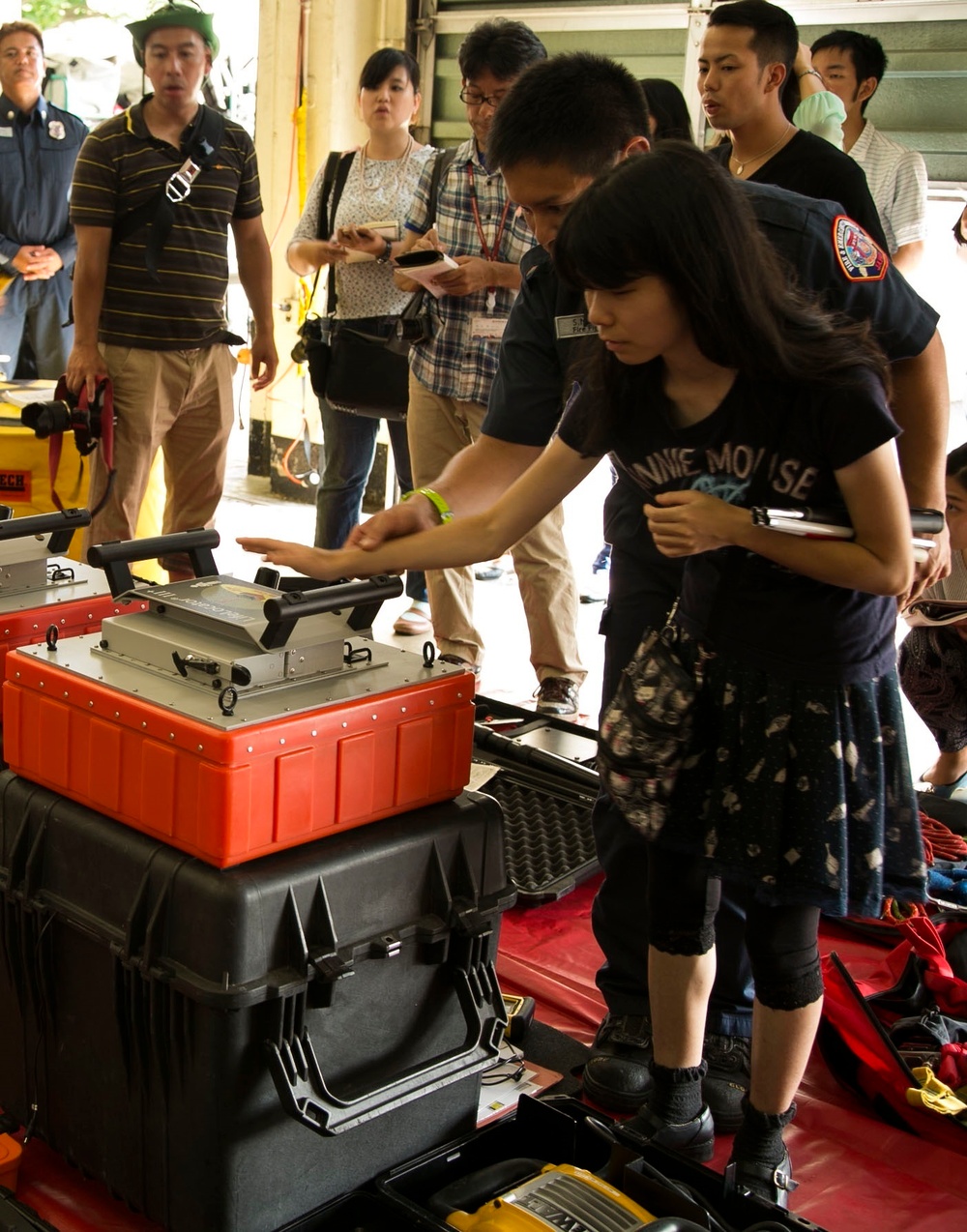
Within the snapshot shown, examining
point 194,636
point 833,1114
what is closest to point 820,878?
point 833,1114

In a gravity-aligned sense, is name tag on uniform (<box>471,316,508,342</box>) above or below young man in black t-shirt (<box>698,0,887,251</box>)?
below

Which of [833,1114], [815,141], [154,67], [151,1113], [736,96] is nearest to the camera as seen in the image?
[151,1113]

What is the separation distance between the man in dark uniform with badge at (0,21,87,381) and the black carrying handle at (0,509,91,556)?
148 inches

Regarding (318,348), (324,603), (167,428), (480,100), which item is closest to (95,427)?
(167,428)

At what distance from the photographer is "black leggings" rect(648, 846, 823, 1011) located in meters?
1.57

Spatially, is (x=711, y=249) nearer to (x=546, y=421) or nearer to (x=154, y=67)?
(x=546, y=421)

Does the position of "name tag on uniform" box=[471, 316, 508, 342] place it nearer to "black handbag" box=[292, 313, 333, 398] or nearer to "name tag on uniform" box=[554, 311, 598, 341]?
"black handbag" box=[292, 313, 333, 398]

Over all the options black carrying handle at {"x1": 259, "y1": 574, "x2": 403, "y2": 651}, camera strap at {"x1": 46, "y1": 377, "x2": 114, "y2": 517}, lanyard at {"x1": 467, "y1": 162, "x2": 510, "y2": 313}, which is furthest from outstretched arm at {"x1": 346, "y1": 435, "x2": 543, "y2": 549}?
camera strap at {"x1": 46, "y1": 377, "x2": 114, "y2": 517}

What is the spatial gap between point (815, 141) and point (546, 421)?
74 centimetres

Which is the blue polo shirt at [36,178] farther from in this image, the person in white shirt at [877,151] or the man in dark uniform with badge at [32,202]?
the person in white shirt at [877,151]

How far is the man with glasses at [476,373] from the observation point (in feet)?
11.1

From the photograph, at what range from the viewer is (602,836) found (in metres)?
2.00

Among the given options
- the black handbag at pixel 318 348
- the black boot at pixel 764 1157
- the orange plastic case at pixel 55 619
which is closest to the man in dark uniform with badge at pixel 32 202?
the black handbag at pixel 318 348

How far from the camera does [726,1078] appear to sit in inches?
74.8
